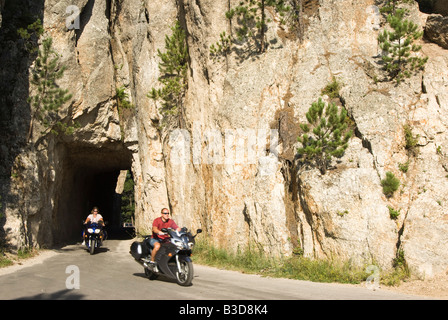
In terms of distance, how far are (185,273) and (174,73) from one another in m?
11.5

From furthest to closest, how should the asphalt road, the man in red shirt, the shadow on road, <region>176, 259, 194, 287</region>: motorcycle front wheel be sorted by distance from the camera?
1. the man in red shirt
2. <region>176, 259, 194, 287</region>: motorcycle front wheel
3. the asphalt road
4. the shadow on road

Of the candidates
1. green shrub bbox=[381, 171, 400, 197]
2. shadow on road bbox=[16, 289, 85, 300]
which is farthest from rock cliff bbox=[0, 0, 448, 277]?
shadow on road bbox=[16, 289, 85, 300]

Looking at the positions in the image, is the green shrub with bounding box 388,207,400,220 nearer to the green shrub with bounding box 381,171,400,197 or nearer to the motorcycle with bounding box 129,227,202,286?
the green shrub with bounding box 381,171,400,197

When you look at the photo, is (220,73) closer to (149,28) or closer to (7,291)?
(149,28)

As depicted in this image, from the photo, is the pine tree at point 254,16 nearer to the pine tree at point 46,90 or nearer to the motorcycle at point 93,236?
the pine tree at point 46,90

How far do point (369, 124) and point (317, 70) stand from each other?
129 inches

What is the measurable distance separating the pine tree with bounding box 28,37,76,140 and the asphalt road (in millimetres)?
6401

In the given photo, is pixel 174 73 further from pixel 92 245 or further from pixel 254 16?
pixel 92 245

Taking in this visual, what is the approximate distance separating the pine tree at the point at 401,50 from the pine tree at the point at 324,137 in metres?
3.26

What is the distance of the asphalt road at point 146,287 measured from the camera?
6.41m

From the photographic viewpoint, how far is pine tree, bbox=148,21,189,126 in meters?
16.5

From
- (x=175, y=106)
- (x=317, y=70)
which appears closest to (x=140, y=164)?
(x=175, y=106)

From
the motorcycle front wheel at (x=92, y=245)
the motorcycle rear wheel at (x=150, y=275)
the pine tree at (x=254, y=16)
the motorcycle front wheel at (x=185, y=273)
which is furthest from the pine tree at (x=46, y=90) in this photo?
the motorcycle front wheel at (x=185, y=273)

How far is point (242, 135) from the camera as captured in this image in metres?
13.0
